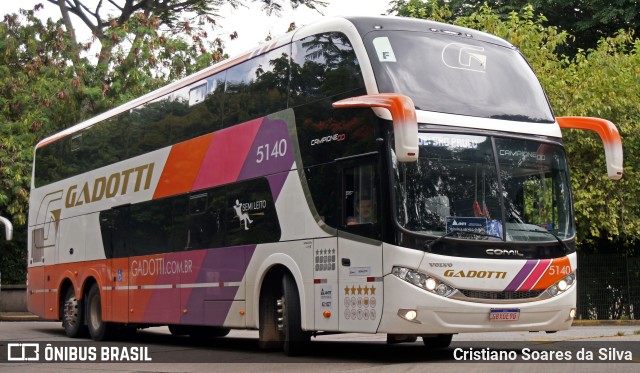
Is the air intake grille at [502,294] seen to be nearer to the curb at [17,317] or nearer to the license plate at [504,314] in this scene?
the license plate at [504,314]

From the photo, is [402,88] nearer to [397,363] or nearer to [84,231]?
[397,363]

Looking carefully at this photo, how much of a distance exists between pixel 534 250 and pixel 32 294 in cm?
1446

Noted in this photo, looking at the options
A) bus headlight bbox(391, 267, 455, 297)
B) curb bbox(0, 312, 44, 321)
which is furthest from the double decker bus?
curb bbox(0, 312, 44, 321)

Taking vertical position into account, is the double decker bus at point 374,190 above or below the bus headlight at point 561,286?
above

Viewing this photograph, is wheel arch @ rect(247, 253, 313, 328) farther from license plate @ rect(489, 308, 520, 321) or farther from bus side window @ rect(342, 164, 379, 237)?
license plate @ rect(489, 308, 520, 321)

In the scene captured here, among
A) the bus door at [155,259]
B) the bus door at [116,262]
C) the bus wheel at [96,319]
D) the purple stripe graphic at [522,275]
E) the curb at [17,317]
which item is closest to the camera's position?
the purple stripe graphic at [522,275]

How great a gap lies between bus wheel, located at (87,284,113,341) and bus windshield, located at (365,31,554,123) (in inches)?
385

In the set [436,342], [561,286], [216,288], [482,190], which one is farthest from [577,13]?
[482,190]

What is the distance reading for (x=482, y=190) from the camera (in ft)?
41.1

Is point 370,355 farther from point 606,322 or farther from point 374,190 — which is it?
point 606,322

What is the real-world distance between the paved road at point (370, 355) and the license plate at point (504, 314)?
1.71 ft

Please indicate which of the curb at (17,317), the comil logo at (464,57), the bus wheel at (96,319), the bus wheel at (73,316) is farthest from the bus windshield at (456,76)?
the curb at (17,317)

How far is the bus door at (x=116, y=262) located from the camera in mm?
19203

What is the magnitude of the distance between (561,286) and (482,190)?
160cm
